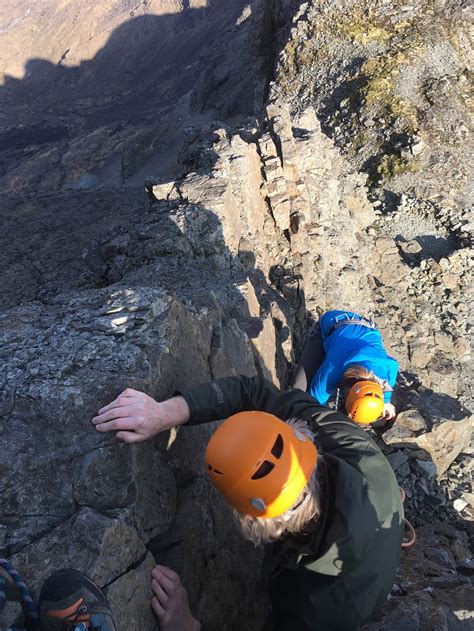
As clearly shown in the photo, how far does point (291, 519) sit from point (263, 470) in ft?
1.10

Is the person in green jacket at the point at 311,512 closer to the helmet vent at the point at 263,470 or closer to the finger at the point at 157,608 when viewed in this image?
the helmet vent at the point at 263,470

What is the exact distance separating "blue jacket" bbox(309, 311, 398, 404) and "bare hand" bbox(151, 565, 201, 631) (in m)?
2.97

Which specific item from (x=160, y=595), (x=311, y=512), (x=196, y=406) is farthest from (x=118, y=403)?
(x=311, y=512)

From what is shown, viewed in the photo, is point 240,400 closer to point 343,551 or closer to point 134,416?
point 134,416

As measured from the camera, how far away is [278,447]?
254cm

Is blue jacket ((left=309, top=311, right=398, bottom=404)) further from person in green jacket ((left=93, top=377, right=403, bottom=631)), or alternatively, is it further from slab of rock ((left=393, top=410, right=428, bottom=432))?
slab of rock ((left=393, top=410, right=428, bottom=432))

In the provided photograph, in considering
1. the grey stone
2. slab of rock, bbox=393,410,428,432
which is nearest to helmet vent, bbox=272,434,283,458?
slab of rock, bbox=393,410,428,432

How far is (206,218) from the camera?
9.00 m

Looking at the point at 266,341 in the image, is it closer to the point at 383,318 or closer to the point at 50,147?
the point at 383,318

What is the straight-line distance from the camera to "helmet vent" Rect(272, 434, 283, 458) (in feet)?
8.27

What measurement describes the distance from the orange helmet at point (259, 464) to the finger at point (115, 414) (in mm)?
763

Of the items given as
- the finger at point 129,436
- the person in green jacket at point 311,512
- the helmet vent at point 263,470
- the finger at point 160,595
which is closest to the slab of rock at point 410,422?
the person in green jacket at point 311,512

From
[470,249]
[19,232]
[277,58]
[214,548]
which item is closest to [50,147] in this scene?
[19,232]

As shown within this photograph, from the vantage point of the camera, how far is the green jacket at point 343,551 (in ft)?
8.41
